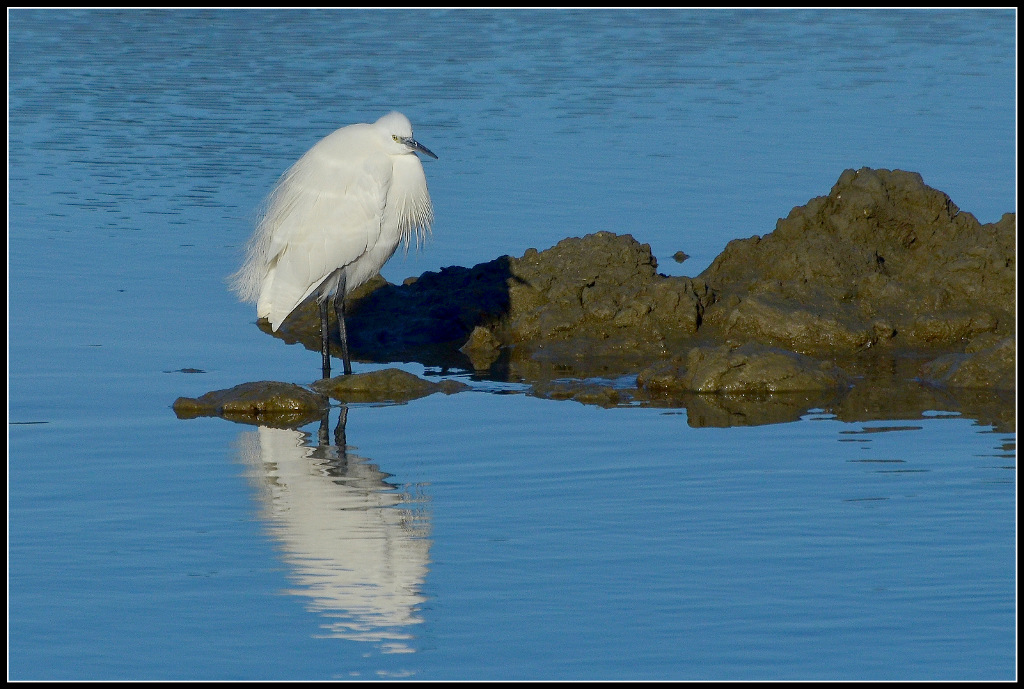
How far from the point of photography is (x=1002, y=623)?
553cm

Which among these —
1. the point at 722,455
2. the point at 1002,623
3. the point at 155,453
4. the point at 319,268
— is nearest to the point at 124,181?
the point at 319,268

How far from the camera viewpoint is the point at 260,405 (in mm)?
8758

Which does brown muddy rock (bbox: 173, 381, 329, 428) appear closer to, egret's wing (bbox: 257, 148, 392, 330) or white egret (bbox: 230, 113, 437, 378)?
white egret (bbox: 230, 113, 437, 378)

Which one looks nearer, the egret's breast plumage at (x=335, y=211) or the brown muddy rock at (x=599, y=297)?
the egret's breast plumage at (x=335, y=211)

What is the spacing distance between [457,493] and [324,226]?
11.5 feet

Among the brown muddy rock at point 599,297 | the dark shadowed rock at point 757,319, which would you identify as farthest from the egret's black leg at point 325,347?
the brown muddy rock at point 599,297

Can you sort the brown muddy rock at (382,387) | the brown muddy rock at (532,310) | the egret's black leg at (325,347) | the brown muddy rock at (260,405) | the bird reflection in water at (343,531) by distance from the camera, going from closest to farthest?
the bird reflection in water at (343,531), the brown muddy rock at (260,405), the brown muddy rock at (382,387), the egret's black leg at (325,347), the brown muddy rock at (532,310)

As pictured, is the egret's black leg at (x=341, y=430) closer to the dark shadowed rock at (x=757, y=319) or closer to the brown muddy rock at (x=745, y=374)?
the dark shadowed rock at (x=757, y=319)

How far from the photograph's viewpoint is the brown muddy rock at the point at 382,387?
9180 mm

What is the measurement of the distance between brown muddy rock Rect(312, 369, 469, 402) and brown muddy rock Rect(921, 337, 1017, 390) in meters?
2.81

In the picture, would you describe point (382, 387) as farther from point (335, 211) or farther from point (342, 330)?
point (335, 211)

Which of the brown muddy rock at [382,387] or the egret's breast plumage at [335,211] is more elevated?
the egret's breast plumage at [335,211]

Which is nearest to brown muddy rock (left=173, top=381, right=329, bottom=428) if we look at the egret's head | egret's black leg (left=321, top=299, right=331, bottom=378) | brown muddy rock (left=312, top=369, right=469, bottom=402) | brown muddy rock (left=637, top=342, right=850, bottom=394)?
brown muddy rock (left=312, top=369, right=469, bottom=402)

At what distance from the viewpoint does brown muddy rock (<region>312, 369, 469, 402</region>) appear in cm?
918
